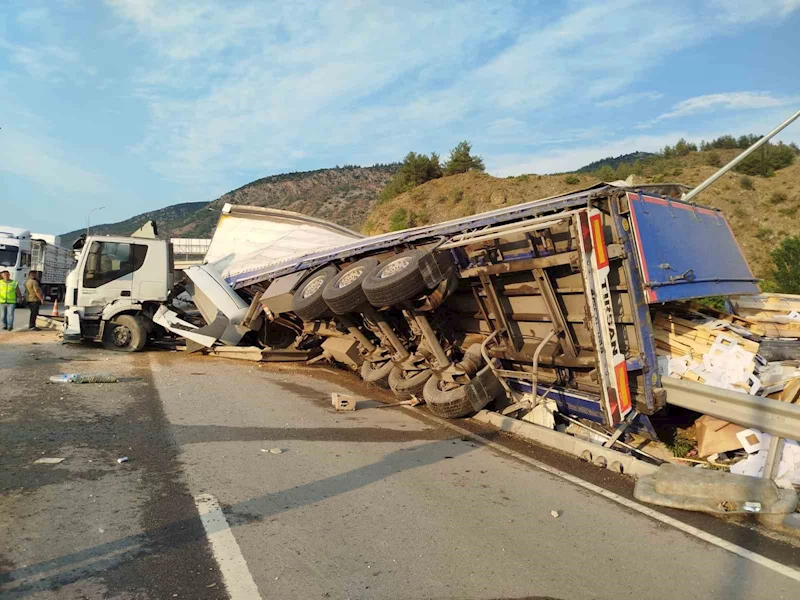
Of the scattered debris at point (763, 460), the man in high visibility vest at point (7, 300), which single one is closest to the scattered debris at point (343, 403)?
the scattered debris at point (763, 460)

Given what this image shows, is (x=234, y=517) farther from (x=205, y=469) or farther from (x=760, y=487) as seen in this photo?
(x=760, y=487)

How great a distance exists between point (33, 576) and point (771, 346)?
6247 mm

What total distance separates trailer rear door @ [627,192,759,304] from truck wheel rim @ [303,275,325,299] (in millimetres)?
4508

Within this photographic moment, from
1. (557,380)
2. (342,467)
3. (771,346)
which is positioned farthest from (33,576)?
(771,346)

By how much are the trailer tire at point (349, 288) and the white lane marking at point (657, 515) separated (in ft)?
7.32

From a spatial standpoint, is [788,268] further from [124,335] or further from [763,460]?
[124,335]

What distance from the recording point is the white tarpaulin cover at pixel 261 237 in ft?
40.0

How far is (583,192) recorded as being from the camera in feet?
19.2

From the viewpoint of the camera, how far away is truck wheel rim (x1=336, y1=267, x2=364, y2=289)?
769 centimetres

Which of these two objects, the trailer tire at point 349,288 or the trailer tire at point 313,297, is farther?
the trailer tire at point 313,297

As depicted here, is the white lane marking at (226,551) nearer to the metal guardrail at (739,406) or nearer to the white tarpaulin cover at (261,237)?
the metal guardrail at (739,406)

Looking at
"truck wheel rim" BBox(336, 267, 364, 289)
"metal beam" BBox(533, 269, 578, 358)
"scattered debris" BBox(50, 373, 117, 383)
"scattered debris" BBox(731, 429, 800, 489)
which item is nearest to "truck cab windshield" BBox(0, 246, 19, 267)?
"scattered debris" BBox(50, 373, 117, 383)

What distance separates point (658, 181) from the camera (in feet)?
117

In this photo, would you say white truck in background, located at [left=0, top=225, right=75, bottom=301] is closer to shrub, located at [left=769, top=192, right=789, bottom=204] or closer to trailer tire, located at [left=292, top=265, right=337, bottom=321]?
trailer tire, located at [left=292, top=265, right=337, bottom=321]
